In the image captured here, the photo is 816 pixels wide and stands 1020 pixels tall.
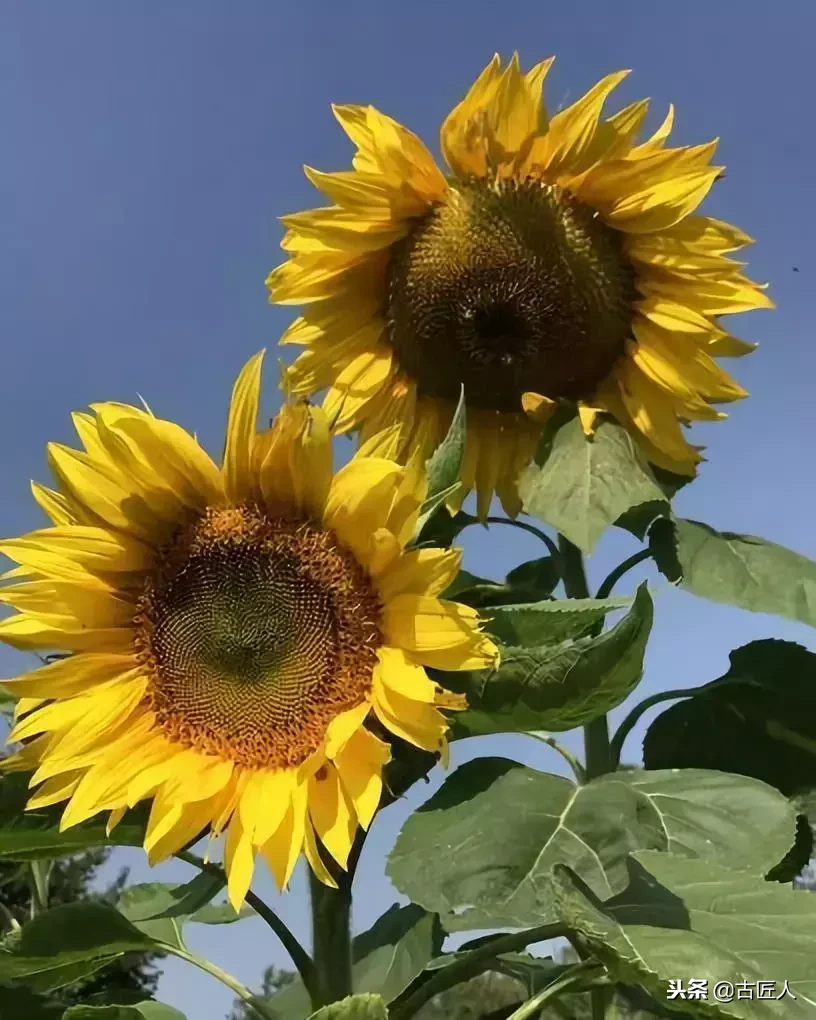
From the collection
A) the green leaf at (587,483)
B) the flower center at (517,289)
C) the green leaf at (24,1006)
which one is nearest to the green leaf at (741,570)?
the green leaf at (587,483)

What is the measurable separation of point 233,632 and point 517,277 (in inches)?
29.2

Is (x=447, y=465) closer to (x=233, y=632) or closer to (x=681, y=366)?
(x=233, y=632)

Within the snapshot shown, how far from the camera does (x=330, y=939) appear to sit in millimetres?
1060

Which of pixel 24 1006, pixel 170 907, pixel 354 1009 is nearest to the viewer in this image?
pixel 354 1009

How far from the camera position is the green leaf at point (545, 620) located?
1.02 metres

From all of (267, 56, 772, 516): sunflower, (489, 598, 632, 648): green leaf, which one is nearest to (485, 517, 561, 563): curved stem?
(267, 56, 772, 516): sunflower

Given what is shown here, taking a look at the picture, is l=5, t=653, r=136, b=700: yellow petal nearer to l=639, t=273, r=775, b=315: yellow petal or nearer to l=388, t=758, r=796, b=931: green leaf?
l=388, t=758, r=796, b=931: green leaf

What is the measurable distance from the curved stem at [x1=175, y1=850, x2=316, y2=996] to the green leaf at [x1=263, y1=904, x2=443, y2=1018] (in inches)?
11.6

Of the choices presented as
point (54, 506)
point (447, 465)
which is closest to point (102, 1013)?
point (54, 506)

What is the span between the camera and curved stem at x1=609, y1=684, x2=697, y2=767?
1600 mm

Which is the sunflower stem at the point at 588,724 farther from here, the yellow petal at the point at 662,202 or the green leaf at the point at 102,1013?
the green leaf at the point at 102,1013

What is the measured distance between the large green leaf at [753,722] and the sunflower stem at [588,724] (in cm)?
6

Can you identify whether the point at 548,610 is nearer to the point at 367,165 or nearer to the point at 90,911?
the point at 90,911

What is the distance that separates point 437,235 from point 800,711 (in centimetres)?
85
